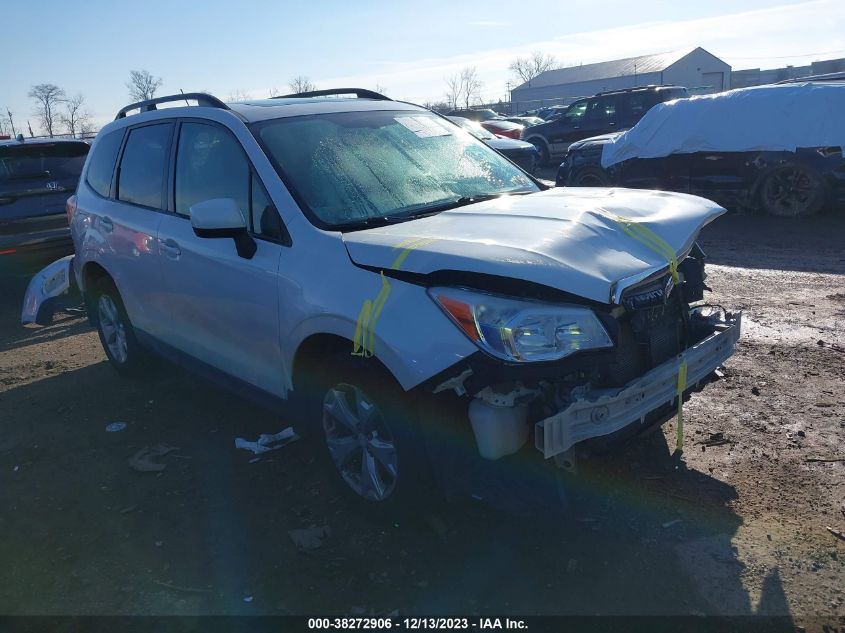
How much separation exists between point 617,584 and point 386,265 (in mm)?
1637

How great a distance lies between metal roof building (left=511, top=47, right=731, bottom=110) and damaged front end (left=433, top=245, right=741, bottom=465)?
58.7 m

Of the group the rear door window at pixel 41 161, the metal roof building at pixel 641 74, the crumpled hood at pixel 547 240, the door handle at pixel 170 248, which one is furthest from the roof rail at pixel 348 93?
the metal roof building at pixel 641 74

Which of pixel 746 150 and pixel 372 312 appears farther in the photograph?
pixel 746 150

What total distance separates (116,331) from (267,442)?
7.00ft

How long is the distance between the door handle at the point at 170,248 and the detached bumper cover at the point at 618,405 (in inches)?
105

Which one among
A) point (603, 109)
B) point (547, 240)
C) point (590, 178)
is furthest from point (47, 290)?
point (603, 109)

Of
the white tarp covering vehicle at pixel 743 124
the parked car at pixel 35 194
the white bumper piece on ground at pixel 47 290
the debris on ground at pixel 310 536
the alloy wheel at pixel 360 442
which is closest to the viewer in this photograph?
the alloy wheel at pixel 360 442

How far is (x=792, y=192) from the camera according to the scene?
32.3 feet

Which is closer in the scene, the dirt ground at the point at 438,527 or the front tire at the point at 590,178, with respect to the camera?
the dirt ground at the point at 438,527

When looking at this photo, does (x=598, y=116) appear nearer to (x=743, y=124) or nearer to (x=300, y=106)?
(x=743, y=124)

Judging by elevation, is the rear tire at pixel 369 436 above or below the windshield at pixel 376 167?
below

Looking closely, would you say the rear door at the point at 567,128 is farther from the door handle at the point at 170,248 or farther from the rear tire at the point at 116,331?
the door handle at the point at 170,248

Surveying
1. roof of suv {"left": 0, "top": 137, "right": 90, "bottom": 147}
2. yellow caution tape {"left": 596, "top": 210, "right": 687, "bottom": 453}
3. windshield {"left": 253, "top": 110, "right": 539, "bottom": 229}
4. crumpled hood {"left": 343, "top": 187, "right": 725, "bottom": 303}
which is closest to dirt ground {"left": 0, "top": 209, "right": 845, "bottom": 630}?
yellow caution tape {"left": 596, "top": 210, "right": 687, "bottom": 453}

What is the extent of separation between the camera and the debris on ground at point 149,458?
4312mm
